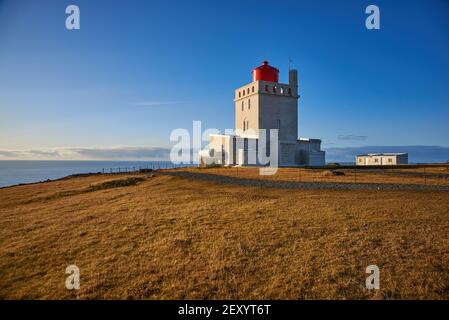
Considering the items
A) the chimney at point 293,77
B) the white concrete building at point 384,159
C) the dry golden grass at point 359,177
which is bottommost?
the dry golden grass at point 359,177

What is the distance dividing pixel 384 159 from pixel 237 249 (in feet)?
187

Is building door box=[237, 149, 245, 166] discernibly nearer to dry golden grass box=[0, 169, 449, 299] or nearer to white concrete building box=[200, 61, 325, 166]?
white concrete building box=[200, 61, 325, 166]

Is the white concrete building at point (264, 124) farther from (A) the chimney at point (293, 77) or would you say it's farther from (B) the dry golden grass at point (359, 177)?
(B) the dry golden grass at point (359, 177)

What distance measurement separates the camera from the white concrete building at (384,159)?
5188 centimetres

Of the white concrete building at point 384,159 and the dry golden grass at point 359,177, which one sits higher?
the white concrete building at point 384,159

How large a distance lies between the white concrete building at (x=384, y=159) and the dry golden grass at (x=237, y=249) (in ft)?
140

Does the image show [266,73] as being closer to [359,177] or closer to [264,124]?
[264,124]

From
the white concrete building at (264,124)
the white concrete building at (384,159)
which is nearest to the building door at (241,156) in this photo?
the white concrete building at (264,124)

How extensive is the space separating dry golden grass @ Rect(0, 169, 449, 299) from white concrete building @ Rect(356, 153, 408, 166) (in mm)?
42804

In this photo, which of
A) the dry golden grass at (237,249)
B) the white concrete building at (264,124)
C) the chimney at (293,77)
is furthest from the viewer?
the chimney at (293,77)

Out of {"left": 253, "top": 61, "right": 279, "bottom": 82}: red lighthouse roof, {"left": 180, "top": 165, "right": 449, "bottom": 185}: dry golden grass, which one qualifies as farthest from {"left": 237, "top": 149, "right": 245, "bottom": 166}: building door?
{"left": 253, "top": 61, "right": 279, "bottom": 82}: red lighthouse roof

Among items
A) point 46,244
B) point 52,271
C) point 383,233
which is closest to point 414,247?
point 383,233

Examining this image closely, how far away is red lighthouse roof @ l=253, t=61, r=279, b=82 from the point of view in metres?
35.2

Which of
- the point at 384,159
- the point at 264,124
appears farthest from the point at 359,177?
the point at 384,159
